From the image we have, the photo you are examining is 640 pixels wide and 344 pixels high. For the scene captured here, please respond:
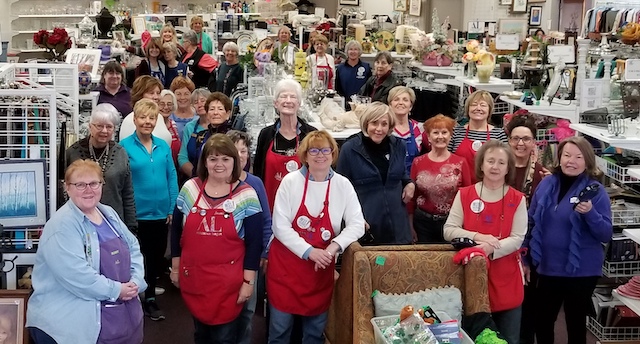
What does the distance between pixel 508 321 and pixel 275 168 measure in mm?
1509

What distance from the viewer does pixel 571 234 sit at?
404cm

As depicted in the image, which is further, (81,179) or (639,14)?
(639,14)

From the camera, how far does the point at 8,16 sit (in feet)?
46.2

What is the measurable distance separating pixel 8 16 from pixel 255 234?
12.0m

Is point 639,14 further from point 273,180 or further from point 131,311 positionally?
point 131,311

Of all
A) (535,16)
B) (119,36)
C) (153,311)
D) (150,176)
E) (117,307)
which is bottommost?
(153,311)

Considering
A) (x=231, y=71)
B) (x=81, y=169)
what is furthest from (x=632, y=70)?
(x=231, y=71)

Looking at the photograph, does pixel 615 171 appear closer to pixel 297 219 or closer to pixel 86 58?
pixel 297 219

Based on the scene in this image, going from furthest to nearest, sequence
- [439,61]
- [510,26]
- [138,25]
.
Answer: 1. [138,25]
2. [510,26]
3. [439,61]

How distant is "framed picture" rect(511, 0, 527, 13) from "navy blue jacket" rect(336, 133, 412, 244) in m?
9.32

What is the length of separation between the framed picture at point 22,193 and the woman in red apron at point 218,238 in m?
0.66

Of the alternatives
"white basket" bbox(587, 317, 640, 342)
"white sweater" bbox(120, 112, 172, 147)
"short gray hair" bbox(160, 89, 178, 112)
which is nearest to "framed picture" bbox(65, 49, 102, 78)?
"short gray hair" bbox(160, 89, 178, 112)

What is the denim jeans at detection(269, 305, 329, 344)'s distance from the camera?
12.6 ft

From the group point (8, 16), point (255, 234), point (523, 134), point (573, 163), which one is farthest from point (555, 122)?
point (8, 16)
